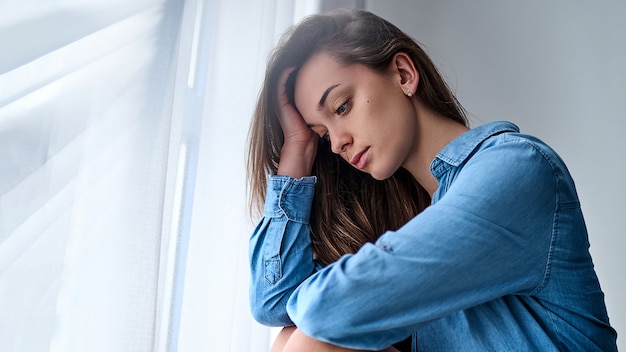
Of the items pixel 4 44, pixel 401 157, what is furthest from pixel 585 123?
pixel 4 44

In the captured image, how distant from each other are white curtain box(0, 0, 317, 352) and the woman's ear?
32 cm

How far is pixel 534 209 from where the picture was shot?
80cm

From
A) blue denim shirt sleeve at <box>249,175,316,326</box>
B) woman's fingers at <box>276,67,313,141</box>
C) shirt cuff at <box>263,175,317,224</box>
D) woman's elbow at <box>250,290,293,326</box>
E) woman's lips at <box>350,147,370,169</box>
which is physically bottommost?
woman's elbow at <box>250,290,293,326</box>

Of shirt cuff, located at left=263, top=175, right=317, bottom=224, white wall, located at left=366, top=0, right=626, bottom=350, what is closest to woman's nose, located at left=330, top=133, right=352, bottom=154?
shirt cuff, located at left=263, top=175, right=317, bottom=224

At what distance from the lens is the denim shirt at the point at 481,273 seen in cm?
73

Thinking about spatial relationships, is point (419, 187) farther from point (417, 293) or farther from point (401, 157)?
point (417, 293)

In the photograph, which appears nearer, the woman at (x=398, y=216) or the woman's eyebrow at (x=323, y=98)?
the woman at (x=398, y=216)

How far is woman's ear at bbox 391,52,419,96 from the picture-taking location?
1097 mm

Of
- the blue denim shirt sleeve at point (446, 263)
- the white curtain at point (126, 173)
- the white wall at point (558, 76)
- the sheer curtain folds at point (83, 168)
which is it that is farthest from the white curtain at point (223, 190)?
the white wall at point (558, 76)

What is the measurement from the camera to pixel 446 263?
733mm

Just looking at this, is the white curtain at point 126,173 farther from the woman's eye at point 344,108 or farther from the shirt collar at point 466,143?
the shirt collar at point 466,143

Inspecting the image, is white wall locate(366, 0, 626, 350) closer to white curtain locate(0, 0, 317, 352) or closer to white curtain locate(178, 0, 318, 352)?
white curtain locate(178, 0, 318, 352)

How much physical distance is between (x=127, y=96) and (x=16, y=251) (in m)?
0.31

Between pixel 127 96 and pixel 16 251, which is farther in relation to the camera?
pixel 127 96
